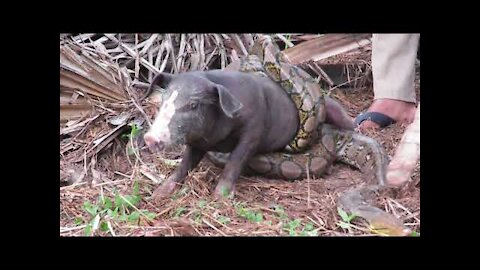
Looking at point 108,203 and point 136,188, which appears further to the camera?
point 136,188

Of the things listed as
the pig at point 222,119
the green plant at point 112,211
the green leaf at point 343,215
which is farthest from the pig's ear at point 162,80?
the green leaf at point 343,215

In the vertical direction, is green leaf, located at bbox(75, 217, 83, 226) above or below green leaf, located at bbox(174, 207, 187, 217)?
below

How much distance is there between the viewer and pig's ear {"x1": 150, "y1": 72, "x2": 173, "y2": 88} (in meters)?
3.24

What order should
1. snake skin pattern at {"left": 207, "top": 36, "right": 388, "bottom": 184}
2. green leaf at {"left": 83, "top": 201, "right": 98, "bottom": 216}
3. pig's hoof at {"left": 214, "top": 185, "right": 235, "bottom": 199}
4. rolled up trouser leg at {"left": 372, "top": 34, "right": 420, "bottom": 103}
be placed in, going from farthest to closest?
rolled up trouser leg at {"left": 372, "top": 34, "right": 420, "bottom": 103} < snake skin pattern at {"left": 207, "top": 36, "right": 388, "bottom": 184} < pig's hoof at {"left": 214, "top": 185, "right": 235, "bottom": 199} < green leaf at {"left": 83, "top": 201, "right": 98, "bottom": 216}

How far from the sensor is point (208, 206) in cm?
306

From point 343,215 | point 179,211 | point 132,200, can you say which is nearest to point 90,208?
point 132,200

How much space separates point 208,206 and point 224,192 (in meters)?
0.18

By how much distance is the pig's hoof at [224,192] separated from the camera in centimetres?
319

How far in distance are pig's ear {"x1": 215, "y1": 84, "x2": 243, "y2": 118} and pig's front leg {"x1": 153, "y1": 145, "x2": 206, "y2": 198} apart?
41 centimetres

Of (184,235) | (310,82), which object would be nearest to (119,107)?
(310,82)

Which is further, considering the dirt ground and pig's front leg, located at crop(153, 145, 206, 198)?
pig's front leg, located at crop(153, 145, 206, 198)

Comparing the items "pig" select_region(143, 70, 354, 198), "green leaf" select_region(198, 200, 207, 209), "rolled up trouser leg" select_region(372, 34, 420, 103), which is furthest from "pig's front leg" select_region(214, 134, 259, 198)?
"rolled up trouser leg" select_region(372, 34, 420, 103)

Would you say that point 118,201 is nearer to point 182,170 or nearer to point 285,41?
point 182,170

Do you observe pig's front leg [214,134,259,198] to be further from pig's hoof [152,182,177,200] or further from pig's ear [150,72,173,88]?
pig's ear [150,72,173,88]
